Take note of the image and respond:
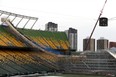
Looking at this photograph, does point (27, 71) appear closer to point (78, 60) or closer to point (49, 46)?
point (78, 60)

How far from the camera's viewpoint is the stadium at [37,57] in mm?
77431

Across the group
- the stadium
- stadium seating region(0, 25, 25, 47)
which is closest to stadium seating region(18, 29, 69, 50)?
the stadium

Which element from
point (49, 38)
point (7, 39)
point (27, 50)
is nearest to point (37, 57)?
point (27, 50)

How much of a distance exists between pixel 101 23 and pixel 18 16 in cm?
7363

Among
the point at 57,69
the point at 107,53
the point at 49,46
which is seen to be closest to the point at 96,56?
the point at 107,53

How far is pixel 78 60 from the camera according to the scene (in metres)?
86.9

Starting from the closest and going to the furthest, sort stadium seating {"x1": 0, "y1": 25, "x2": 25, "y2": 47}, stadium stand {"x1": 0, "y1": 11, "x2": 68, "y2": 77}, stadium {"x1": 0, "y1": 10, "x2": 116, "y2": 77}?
stadium stand {"x1": 0, "y1": 11, "x2": 68, "y2": 77} → stadium {"x1": 0, "y1": 10, "x2": 116, "y2": 77} → stadium seating {"x1": 0, "y1": 25, "x2": 25, "y2": 47}

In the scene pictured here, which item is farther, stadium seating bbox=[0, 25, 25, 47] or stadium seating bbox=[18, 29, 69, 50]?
stadium seating bbox=[18, 29, 69, 50]

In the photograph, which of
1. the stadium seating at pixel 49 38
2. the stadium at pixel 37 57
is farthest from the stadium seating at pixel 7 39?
the stadium seating at pixel 49 38

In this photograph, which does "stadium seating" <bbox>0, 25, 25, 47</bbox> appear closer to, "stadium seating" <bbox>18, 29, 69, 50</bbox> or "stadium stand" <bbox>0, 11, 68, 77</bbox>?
"stadium stand" <bbox>0, 11, 68, 77</bbox>

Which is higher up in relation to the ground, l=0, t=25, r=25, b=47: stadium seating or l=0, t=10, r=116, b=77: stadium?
l=0, t=25, r=25, b=47: stadium seating

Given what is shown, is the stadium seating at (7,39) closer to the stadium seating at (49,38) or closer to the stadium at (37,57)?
the stadium at (37,57)

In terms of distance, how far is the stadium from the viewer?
7743 centimetres

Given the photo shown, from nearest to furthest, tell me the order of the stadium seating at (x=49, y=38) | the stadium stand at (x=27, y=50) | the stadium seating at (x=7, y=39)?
the stadium stand at (x=27, y=50) < the stadium seating at (x=7, y=39) < the stadium seating at (x=49, y=38)
